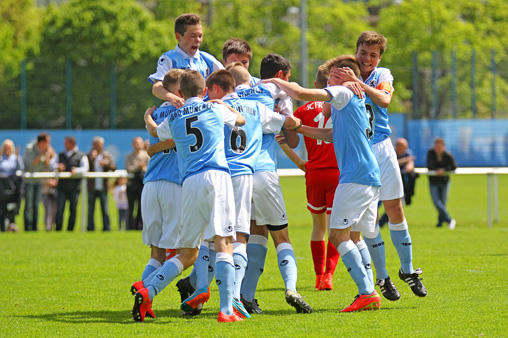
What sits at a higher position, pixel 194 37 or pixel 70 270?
pixel 194 37

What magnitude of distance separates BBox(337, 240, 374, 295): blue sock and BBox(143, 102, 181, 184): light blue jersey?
1602 millimetres

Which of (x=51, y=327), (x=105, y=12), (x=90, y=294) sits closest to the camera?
(x=51, y=327)

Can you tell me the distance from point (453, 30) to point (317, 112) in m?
45.7

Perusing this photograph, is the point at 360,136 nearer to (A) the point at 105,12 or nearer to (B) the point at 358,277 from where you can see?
(B) the point at 358,277

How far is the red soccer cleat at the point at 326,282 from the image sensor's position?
836 centimetres

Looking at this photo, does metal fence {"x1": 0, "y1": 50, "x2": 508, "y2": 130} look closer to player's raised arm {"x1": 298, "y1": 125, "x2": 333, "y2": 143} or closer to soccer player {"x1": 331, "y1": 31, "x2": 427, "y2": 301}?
soccer player {"x1": 331, "y1": 31, "x2": 427, "y2": 301}

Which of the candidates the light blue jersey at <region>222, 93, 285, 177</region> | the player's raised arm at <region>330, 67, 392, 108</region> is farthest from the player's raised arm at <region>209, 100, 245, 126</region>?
the player's raised arm at <region>330, 67, 392, 108</region>

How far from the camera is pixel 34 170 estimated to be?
1700cm

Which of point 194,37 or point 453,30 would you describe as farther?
point 453,30

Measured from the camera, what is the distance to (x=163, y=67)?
7535 mm

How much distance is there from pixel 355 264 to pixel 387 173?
3.60 feet

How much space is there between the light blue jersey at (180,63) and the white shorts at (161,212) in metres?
1.09

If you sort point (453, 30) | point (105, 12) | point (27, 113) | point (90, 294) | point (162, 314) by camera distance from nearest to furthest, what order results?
point (162, 314), point (90, 294), point (27, 113), point (105, 12), point (453, 30)

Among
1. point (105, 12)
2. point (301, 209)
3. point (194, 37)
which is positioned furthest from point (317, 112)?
point (105, 12)
